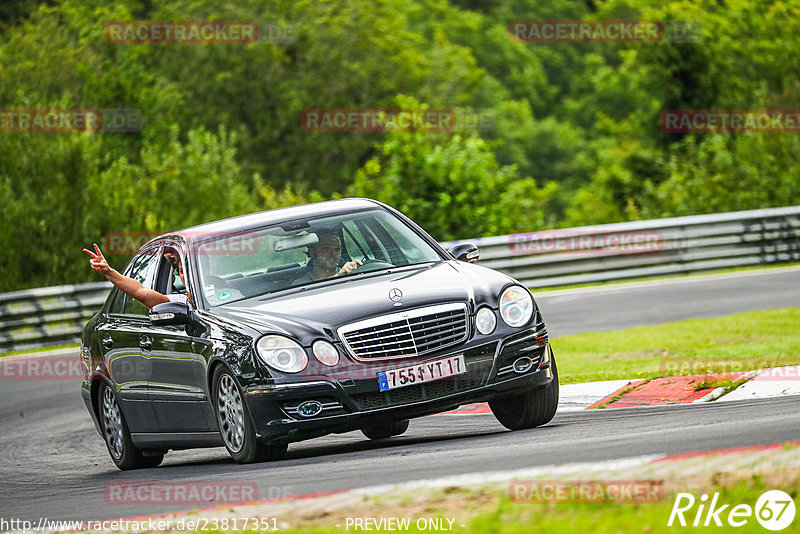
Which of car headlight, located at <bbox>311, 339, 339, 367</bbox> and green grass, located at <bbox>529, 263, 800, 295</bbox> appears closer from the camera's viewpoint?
car headlight, located at <bbox>311, 339, 339, 367</bbox>

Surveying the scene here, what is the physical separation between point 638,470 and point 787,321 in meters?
9.34

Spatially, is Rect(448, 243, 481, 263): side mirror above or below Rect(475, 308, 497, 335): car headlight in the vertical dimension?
above

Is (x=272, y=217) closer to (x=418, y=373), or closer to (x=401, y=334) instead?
(x=401, y=334)

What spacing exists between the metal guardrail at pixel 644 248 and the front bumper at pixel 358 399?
1248 cm

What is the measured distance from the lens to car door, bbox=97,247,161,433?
32.0ft

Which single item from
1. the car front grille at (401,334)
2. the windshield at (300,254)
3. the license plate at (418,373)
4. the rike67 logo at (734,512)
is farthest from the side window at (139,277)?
the rike67 logo at (734,512)

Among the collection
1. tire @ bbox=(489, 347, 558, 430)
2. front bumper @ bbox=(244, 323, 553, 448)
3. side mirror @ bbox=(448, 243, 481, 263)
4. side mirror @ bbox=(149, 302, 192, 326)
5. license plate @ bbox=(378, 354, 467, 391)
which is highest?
side mirror @ bbox=(448, 243, 481, 263)

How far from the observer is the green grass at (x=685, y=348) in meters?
11.5

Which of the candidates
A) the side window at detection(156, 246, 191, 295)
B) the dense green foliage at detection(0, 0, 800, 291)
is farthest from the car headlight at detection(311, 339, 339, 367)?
the dense green foliage at detection(0, 0, 800, 291)

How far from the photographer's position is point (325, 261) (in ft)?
30.5

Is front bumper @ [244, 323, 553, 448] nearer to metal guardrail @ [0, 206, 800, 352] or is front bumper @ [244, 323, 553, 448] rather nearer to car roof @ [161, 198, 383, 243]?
car roof @ [161, 198, 383, 243]

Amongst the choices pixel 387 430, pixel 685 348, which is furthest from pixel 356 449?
pixel 685 348

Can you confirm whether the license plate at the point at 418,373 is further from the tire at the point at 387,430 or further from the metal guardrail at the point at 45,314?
the metal guardrail at the point at 45,314

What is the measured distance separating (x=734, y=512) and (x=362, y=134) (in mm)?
52970
